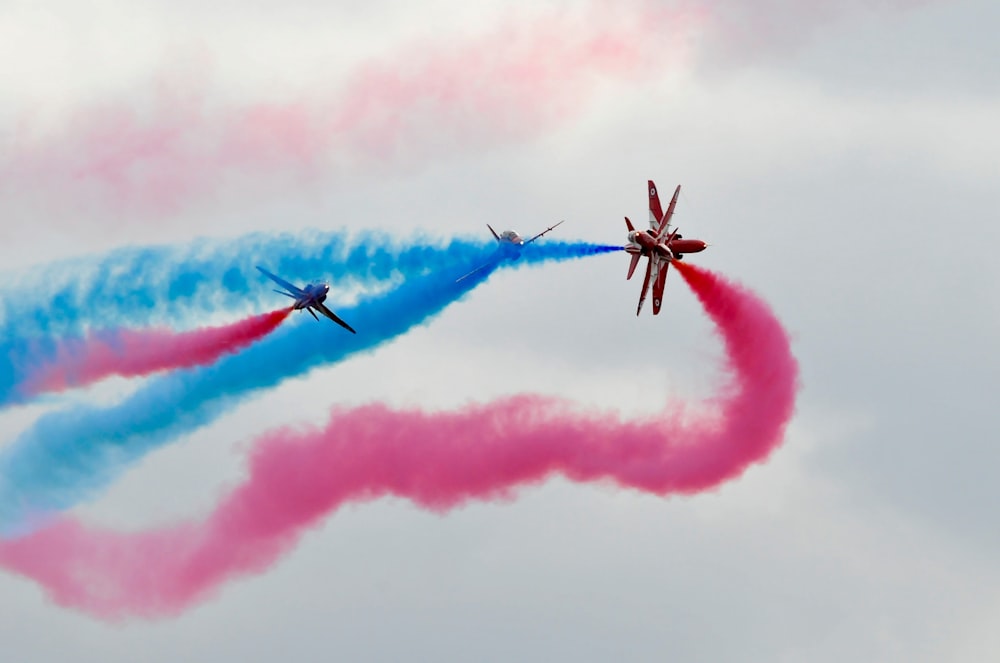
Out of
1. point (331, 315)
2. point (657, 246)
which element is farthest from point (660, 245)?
point (331, 315)

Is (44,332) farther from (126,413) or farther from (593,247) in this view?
(593,247)

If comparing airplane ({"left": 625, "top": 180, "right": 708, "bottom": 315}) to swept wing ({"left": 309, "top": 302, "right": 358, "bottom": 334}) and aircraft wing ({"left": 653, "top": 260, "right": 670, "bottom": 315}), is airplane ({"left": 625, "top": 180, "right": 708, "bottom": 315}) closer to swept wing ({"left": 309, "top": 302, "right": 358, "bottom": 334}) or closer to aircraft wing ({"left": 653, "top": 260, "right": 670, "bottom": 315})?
aircraft wing ({"left": 653, "top": 260, "right": 670, "bottom": 315})

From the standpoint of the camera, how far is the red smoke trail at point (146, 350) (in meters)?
87.3

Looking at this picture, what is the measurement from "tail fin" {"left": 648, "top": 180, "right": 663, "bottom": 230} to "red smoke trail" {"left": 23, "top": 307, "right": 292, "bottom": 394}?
574 inches

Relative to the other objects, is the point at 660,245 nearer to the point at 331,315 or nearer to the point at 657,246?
the point at 657,246

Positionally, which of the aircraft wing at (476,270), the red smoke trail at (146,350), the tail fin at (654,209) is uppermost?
the tail fin at (654,209)

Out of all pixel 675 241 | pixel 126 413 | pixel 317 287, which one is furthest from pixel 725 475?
pixel 126 413

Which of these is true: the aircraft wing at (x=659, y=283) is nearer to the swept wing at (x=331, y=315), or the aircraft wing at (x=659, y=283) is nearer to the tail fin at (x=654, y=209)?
the tail fin at (x=654, y=209)

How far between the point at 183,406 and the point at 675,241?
19.7 m

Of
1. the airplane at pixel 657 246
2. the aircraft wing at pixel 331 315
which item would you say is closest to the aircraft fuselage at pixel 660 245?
the airplane at pixel 657 246

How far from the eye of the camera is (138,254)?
87125 millimetres

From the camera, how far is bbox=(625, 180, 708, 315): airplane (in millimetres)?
87188

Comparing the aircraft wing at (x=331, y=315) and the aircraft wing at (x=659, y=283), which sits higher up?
the aircraft wing at (x=659, y=283)

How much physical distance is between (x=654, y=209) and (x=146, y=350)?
20.1 metres
